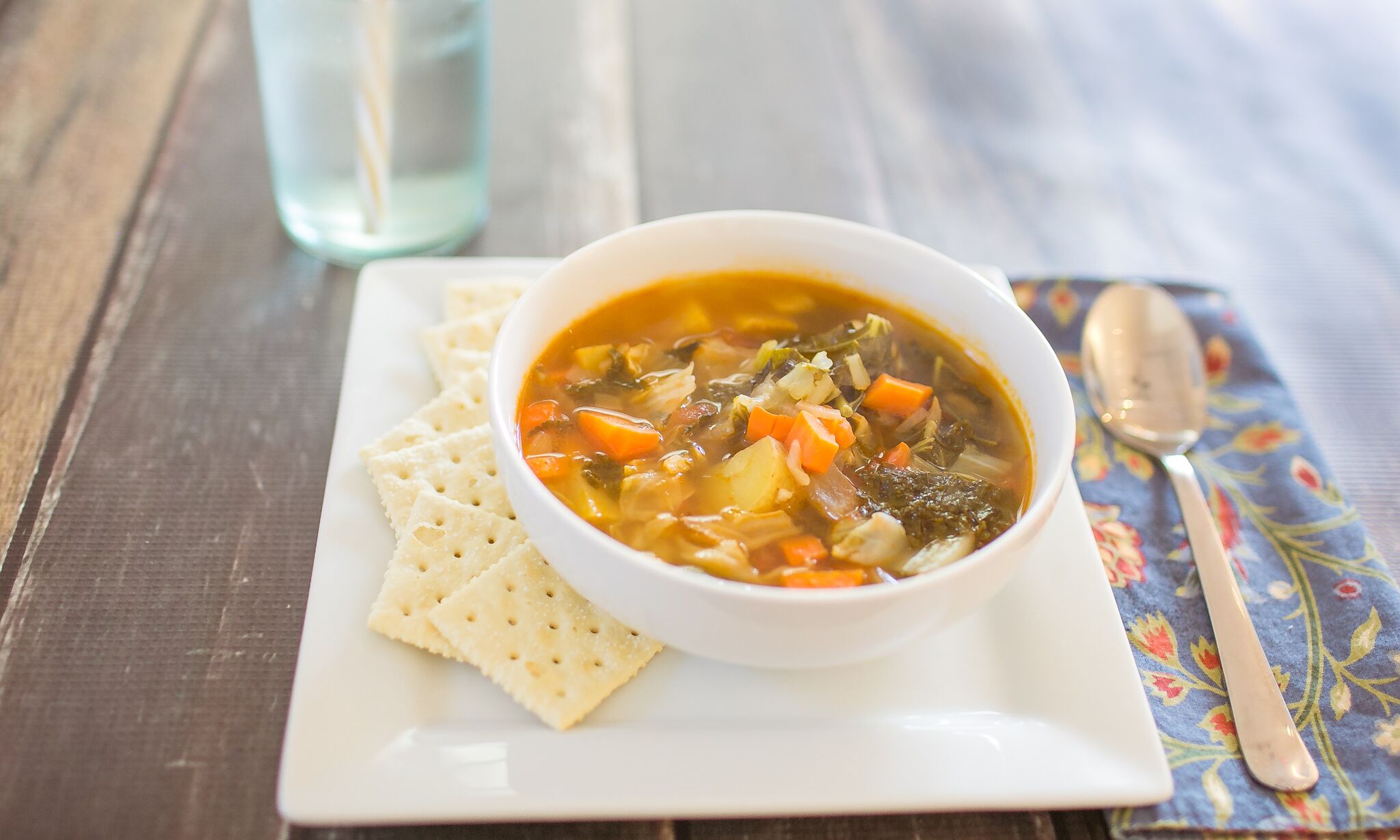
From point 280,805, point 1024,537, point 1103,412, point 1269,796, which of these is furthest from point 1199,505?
point 280,805

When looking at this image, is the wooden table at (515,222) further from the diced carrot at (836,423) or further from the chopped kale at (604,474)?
the diced carrot at (836,423)

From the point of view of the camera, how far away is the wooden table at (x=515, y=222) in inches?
79.8

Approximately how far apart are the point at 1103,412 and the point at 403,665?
1.98 m

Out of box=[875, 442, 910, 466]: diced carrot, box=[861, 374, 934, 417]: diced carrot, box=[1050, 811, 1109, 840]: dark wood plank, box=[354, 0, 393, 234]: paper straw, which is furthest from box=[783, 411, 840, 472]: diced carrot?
box=[354, 0, 393, 234]: paper straw

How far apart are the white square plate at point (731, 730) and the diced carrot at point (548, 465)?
1.08ft

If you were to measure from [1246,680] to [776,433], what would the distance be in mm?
1097

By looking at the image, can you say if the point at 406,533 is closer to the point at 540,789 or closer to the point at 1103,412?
the point at 540,789

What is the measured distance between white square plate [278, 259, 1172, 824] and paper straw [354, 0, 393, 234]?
3.87ft

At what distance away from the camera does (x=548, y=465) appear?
2.21m

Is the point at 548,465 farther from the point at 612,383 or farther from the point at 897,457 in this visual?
the point at 897,457

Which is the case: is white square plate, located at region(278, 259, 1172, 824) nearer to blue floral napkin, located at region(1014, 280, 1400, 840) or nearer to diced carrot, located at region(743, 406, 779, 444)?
blue floral napkin, located at region(1014, 280, 1400, 840)

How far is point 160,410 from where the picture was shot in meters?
2.70

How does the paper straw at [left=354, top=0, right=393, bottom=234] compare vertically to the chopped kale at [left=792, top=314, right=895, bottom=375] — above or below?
above

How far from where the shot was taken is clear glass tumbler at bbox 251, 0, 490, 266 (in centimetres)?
278
